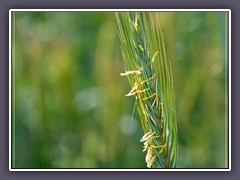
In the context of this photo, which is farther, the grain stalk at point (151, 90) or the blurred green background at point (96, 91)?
the blurred green background at point (96, 91)

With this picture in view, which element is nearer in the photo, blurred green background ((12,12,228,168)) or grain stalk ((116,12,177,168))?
grain stalk ((116,12,177,168))

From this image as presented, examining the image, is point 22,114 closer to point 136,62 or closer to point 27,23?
point 27,23

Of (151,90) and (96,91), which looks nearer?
(151,90)
